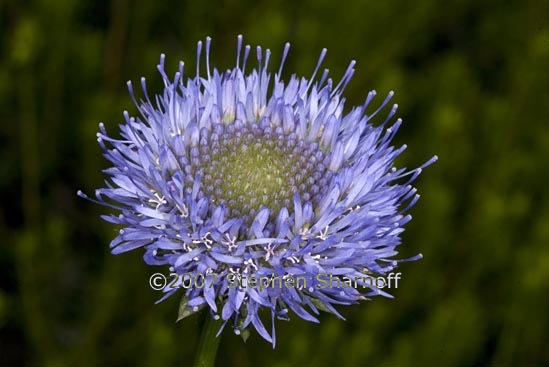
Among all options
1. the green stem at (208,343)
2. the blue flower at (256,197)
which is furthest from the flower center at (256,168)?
the green stem at (208,343)

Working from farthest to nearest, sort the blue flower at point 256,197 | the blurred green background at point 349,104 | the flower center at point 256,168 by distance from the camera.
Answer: the blurred green background at point 349,104, the flower center at point 256,168, the blue flower at point 256,197

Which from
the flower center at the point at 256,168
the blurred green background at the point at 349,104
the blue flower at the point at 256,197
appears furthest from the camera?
the blurred green background at the point at 349,104

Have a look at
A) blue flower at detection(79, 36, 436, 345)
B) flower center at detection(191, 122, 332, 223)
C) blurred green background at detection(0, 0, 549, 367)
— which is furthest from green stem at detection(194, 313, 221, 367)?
blurred green background at detection(0, 0, 549, 367)

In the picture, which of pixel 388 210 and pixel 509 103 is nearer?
pixel 388 210

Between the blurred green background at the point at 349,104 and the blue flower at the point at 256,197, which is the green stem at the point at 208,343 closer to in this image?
the blue flower at the point at 256,197

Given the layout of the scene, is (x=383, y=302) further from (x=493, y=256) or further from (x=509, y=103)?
(x=509, y=103)

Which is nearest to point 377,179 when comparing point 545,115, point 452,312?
point 452,312
